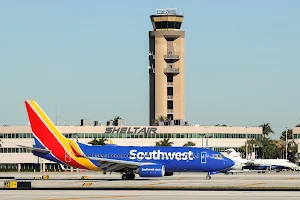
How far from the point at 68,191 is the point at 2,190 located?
17.4 feet

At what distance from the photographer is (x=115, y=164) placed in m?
89.6

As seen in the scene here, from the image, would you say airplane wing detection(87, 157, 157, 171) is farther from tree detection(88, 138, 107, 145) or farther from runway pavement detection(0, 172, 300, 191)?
tree detection(88, 138, 107, 145)

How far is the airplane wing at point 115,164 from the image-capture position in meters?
88.7

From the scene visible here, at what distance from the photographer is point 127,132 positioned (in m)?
175

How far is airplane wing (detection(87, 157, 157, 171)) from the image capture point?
88688 mm

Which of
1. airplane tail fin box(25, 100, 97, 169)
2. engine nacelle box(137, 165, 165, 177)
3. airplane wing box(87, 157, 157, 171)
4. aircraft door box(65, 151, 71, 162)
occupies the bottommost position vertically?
engine nacelle box(137, 165, 165, 177)

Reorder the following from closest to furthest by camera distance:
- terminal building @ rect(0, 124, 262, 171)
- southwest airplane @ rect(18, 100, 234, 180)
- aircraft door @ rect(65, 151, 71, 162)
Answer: southwest airplane @ rect(18, 100, 234, 180) < aircraft door @ rect(65, 151, 71, 162) < terminal building @ rect(0, 124, 262, 171)

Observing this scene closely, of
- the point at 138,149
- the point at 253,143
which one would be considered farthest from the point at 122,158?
the point at 253,143

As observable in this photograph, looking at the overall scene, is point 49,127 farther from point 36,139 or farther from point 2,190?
point 2,190

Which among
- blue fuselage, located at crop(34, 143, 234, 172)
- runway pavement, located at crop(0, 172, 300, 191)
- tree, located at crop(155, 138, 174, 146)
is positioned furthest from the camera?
tree, located at crop(155, 138, 174, 146)

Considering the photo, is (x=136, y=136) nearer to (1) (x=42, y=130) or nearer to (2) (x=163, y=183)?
(1) (x=42, y=130)

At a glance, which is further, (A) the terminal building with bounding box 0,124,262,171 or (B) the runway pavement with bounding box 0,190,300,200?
(A) the terminal building with bounding box 0,124,262,171

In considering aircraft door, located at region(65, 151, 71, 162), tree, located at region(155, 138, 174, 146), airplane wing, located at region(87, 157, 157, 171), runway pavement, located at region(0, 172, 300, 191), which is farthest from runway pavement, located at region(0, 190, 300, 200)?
tree, located at region(155, 138, 174, 146)

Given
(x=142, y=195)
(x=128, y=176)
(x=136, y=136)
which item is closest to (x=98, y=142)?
(x=136, y=136)
